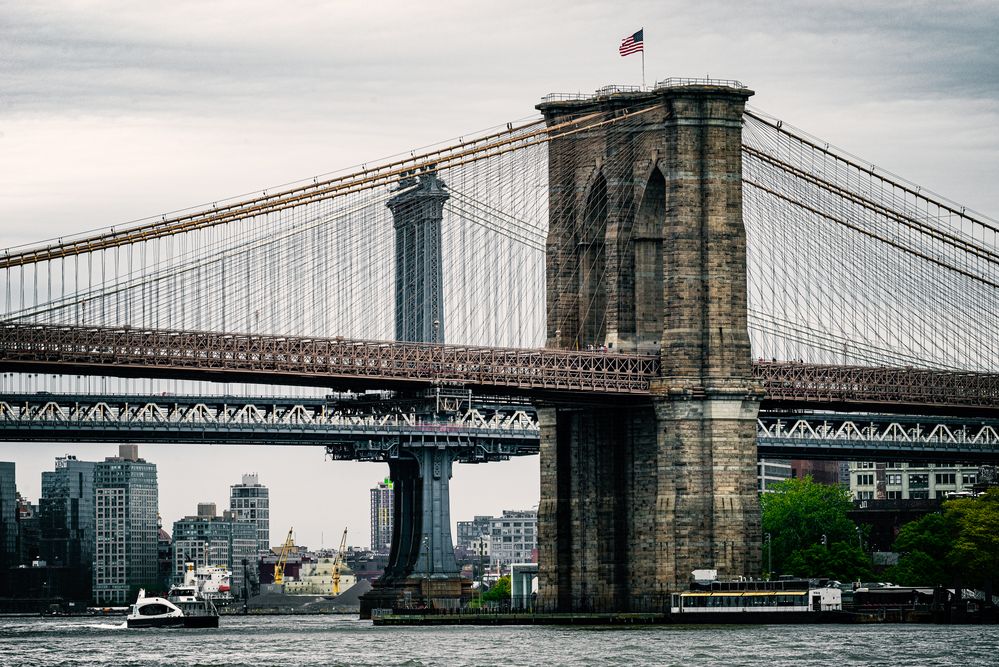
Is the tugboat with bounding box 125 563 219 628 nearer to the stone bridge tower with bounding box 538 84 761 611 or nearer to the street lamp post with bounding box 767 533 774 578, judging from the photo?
the stone bridge tower with bounding box 538 84 761 611

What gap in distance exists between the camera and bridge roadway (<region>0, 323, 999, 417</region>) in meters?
100

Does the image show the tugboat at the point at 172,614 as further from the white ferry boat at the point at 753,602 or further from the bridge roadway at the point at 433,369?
the white ferry boat at the point at 753,602

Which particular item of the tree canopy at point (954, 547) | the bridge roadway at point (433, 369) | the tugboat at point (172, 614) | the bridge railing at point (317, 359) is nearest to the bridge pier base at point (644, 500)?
the bridge roadway at point (433, 369)

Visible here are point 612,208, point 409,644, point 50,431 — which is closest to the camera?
point 409,644

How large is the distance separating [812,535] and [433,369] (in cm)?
4904

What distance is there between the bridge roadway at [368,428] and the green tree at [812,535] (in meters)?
4.58

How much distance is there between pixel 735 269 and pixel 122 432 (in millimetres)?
65418

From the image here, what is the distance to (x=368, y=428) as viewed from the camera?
173125mm

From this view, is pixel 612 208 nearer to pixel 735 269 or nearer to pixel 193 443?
pixel 735 269

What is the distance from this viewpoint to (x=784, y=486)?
173m

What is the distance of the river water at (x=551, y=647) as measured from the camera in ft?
278

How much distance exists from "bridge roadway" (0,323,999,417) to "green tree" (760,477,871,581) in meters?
18.5

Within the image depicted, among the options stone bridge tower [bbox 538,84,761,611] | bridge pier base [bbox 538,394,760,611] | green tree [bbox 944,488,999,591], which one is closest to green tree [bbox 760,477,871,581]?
green tree [bbox 944,488,999,591]

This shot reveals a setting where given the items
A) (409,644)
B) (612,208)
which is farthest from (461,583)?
(409,644)
